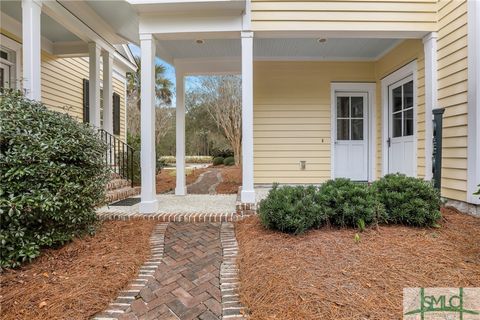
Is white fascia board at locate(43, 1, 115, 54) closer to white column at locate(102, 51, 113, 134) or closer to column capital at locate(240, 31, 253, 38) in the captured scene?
white column at locate(102, 51, 113, 134)

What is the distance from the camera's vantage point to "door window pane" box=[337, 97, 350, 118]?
6.05m

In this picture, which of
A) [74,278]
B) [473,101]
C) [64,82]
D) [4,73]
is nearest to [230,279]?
[74,278]

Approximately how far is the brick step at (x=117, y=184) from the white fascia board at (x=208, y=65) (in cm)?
252

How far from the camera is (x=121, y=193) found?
5.15 meters

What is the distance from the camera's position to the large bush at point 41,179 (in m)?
2.41

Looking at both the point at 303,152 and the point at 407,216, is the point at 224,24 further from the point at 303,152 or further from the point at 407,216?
the point at 407,216

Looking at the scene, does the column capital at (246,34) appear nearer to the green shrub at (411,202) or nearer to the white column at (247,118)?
the white column at (247,118)

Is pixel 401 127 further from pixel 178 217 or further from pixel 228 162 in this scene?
pixel 228 162

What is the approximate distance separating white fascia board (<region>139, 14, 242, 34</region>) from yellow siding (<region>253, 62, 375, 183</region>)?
6.57 ft

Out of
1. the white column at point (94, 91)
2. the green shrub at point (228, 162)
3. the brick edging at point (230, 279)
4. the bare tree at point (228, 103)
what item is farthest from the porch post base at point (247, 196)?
the green shrub at point (228, 162)

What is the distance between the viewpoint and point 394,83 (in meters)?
5.48

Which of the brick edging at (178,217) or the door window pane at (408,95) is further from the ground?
the door window pane at (408,95)

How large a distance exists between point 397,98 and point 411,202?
3.03m

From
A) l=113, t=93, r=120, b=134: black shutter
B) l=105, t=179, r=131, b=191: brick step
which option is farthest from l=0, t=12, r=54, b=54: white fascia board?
l=113, t=93, r=120, b=134: black shutter
